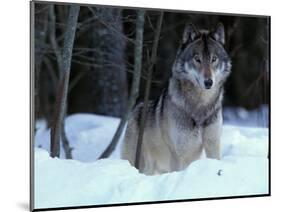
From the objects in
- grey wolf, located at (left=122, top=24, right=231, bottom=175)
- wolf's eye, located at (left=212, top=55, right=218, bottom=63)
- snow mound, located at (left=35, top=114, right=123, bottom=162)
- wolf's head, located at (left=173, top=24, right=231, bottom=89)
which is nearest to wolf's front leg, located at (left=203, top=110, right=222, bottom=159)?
grey wolf, located at (left=122, top=24, right=231, bottom=175)

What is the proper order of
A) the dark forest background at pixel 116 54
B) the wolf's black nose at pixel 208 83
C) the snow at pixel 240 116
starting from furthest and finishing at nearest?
the snow at pixel 240 116
the dark forest background at pixel 116 54
the wolf's black nose at pixel 208 83

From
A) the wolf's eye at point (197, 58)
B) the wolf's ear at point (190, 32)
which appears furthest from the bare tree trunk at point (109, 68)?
the wolf's eye at point (197, 58)

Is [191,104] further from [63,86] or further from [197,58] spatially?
[63,86]

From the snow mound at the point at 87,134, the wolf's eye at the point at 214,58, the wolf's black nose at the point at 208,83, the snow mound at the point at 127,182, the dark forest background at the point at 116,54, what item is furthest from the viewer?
the snow mound at the point at 87,134

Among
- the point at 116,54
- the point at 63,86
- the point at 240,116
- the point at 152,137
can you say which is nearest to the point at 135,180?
the point at 152,137

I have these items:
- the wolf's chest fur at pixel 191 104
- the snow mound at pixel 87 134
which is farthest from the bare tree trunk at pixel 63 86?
the wolf's chest fur at pixel 191 104

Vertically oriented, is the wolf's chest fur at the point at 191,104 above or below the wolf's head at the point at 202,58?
below

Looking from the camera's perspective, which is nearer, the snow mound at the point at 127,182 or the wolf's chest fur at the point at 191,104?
the snow mound at the point at 127,182

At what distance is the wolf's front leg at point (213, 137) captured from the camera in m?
3.65

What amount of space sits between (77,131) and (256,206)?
1805 millimetres

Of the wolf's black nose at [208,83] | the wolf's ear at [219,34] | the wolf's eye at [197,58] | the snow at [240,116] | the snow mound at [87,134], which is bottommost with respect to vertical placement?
the snow mound at [87,134]

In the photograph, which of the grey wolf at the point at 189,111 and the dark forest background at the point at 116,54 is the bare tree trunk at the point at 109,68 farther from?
the grey wolf at the point at 189,111

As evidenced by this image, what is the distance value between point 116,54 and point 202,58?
1.16 m

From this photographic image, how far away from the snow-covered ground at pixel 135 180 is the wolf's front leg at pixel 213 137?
86 millimetres
